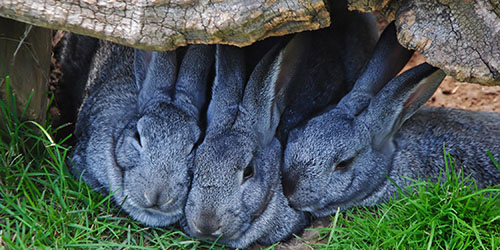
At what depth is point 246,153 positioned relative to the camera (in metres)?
3.69

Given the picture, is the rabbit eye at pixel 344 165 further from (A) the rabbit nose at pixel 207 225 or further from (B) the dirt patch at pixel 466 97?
(B) the dirt patch at pixel 466 97

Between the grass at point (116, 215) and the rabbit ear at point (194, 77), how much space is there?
81 centimetres

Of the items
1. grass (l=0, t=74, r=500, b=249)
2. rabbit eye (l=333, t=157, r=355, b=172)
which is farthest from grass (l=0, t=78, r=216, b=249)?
rabbit eye (l=333, t=157, r=355, b=172)

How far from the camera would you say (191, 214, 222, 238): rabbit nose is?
344 centimetres

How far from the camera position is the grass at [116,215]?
3.32 meters

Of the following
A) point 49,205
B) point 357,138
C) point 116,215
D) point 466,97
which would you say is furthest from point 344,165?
point 466,97

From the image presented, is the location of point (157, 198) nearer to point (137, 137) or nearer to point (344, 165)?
point (137, 137)

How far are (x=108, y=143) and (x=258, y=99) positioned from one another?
104 cm

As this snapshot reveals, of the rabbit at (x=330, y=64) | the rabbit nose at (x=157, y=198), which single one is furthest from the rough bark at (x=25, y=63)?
the rabbit at (x=330, y=64)

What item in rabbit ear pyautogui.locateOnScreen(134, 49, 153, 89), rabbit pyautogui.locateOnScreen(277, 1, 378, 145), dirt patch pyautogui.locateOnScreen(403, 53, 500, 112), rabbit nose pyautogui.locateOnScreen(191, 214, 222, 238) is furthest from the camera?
dirt patch pyautogui.locateOnScreen(403, 53, 500, 112)

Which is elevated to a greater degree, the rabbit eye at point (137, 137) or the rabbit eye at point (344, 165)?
the rabbit eye at point (137, 137)

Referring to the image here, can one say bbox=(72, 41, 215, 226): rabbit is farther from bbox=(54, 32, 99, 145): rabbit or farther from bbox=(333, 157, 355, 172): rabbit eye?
bbox=(333, 157, 355, 172): rabbit eye

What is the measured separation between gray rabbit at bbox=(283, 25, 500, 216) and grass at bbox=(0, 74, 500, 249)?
177 millimetres

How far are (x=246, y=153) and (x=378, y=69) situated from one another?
44.2 inches
